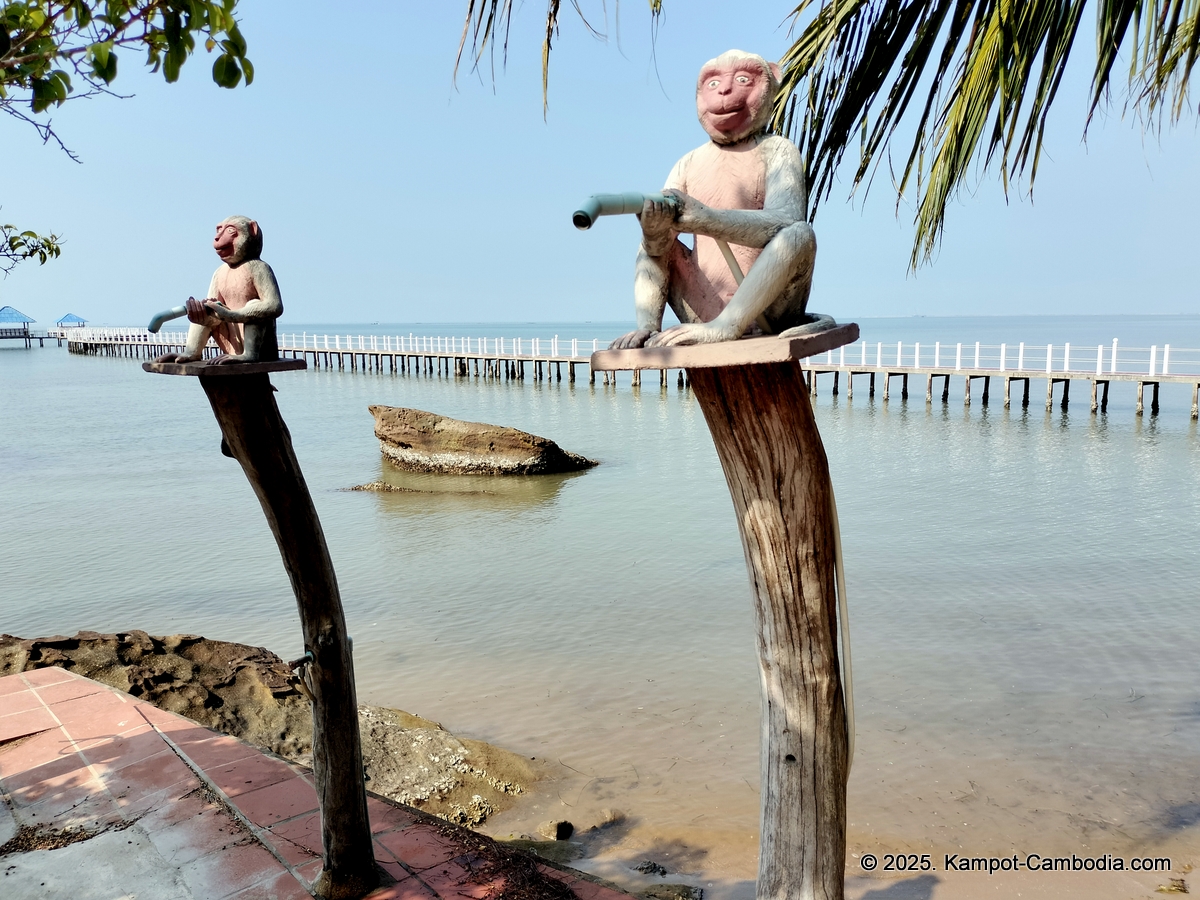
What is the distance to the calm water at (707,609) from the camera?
5.41m

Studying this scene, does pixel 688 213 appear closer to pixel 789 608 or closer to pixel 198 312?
pixel 789 608

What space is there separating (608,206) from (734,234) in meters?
0.34

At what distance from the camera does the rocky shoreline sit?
5.27 m

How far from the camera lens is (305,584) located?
11.6 ft

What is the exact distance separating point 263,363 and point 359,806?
70.5 inches

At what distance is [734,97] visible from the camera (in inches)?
85.5

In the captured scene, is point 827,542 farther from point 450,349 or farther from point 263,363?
point 450,349

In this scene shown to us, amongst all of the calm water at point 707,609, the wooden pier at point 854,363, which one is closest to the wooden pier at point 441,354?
the wooden pier at point 854,363

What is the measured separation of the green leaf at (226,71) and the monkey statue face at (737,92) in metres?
1.34

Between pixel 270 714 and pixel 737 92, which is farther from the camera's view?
pixel 270 714

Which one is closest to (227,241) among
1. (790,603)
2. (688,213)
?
(688,213)

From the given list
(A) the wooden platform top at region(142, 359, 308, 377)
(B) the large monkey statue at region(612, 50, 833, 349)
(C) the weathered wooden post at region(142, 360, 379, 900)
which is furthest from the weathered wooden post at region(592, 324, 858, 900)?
(C) the weathered wooden post at region(142, 360, 379, 900)

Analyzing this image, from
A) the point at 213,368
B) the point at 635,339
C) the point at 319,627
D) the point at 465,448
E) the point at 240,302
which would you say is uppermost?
the point at 240,302

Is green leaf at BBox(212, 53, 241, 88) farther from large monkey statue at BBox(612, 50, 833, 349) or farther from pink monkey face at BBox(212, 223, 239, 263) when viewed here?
large monkey statue at BBox(612, 50, 833, 349)
